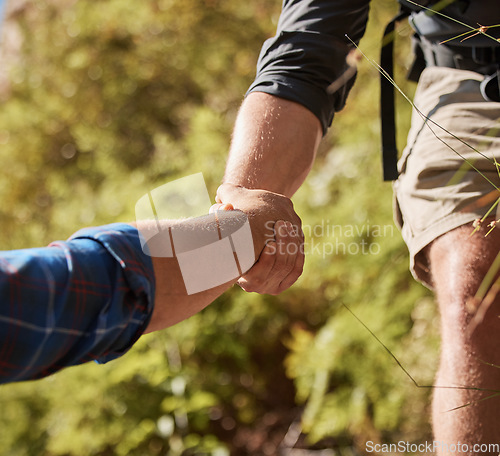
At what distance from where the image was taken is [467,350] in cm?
123

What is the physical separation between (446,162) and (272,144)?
39 centimetres

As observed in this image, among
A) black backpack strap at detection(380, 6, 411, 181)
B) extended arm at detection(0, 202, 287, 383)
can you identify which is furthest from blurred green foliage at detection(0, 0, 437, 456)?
extended arm at detection(0, 202, 287, 383)

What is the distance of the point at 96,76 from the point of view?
4.60 m

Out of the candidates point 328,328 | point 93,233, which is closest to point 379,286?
point 328,328

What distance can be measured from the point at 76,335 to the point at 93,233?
0.55ft

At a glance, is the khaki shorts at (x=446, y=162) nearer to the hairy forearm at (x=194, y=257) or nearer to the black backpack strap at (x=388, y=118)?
the black backpack strap at (x=388, y=118)

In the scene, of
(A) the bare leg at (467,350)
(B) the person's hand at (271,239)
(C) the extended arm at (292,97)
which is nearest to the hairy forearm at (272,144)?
(C) the extended arm at (292,97)

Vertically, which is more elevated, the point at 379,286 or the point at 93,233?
the point at 93,233

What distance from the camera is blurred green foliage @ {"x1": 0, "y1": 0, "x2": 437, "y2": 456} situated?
2471 millimetres

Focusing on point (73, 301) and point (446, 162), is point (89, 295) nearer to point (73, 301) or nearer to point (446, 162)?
point (73, 301)

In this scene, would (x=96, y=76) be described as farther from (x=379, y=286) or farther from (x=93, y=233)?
(x=93, y=233)

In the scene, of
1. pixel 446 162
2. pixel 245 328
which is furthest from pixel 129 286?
pixel 245 328

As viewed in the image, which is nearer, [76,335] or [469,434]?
[76,335]

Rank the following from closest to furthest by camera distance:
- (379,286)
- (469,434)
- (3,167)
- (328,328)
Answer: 1. (469,434)
2. (379,286)
3. (328,328)
4. (3,167)
